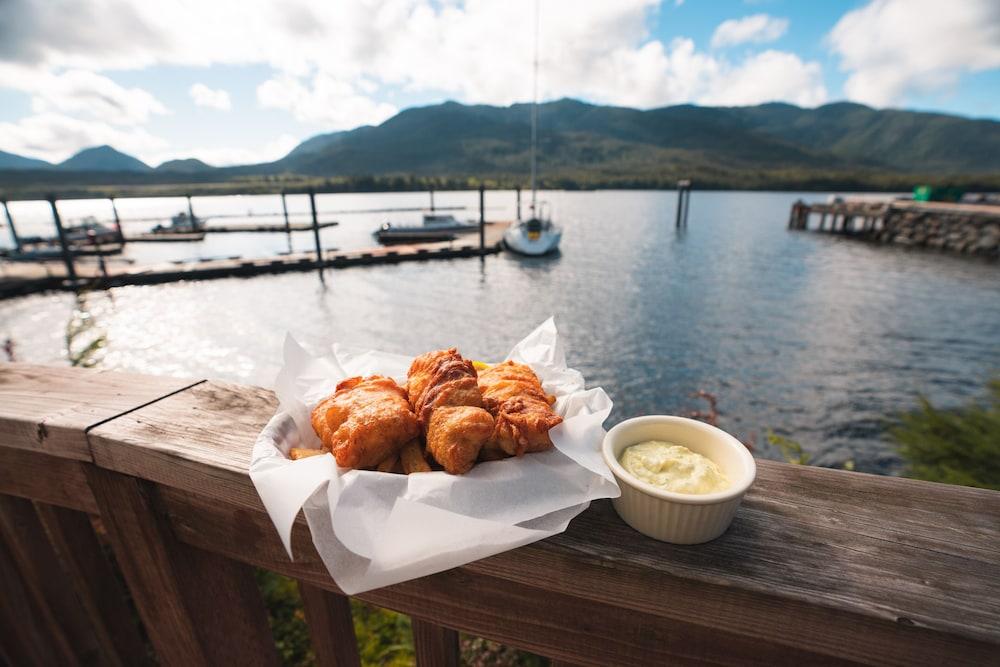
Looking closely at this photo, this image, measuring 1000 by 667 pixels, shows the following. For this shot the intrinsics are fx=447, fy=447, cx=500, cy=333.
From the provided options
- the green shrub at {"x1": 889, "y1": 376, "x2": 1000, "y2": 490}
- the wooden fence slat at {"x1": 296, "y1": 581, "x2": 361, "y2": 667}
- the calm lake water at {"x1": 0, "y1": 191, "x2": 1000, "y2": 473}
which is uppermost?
the wooden fence slat at {"x1": 296, "y1": 581, "x2": 361, "y2": 667}

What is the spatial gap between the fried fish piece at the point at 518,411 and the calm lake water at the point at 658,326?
9.08 m

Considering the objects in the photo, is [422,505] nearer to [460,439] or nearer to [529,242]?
[460,439]

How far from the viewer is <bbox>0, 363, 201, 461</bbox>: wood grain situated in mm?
1451

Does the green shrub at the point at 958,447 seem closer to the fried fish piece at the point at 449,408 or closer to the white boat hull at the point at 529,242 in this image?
the fried fish piece at the point at 449,408

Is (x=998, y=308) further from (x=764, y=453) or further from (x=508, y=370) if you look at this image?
(x=508, y=370)

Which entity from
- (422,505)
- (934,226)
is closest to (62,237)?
(422,505)

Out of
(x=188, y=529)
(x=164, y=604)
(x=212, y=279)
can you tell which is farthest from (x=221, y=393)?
(x=212, y=279)

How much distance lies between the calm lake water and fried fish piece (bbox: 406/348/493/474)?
893cm

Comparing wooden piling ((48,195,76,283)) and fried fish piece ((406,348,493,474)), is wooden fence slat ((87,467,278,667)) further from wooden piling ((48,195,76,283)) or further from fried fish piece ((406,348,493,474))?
wooden piling ((48,195,76,283))

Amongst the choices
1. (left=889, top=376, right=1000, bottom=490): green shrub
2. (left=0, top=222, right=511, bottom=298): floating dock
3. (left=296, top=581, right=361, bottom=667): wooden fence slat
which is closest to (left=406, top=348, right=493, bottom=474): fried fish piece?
(left=296, top=581, right=361, bottom=667): wooden fence slat

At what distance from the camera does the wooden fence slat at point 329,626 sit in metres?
1.43

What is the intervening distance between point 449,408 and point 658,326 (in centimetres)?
1767

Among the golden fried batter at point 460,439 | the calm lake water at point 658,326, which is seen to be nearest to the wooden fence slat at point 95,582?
the golden fried batter at point 460,439

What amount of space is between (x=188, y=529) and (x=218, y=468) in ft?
1.26
